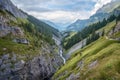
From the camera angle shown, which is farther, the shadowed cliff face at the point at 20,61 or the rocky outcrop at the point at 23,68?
the shadowed cliff face at the point at 20,61

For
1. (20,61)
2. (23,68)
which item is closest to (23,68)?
(23,68)

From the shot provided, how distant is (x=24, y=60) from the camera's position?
470 ft

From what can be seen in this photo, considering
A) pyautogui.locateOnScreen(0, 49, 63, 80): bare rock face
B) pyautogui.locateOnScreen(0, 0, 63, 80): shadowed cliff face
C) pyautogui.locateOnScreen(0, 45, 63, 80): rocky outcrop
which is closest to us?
pyautogui.locateOnScreen(0, 49, 63, 80): bare rock face

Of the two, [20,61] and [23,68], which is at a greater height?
[20,61]

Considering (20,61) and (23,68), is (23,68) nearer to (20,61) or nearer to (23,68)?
(23,68)

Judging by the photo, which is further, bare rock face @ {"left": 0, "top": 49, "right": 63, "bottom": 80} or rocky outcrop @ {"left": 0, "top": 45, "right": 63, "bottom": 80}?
rocky outcrop @ {"left": 0, "top": 45, "right": 63, "bottom": 80}

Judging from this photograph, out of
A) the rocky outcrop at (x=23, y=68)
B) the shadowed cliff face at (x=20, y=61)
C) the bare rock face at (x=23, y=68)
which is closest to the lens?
the bare rock face at (x=23, y=68)

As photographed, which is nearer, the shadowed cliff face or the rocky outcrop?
the rocky outcrop

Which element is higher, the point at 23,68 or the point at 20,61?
the point at 20,61

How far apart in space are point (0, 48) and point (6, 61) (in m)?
14.4

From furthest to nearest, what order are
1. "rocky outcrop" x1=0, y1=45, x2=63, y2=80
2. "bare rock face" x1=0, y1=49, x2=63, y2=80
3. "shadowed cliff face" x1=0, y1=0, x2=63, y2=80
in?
"shadowed cliff face" x1=0, y1=0, x2=63, y2=80, "rocky outcrop" x1=0, y1=45, x2=63, y2=80, "bare rock face" x1=0, y1=49, x2=63, y2=80

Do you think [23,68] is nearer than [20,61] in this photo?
Yes

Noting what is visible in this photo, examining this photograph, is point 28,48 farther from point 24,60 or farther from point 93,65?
point 93,65

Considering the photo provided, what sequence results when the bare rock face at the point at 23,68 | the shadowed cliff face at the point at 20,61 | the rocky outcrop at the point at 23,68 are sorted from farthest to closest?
1. the shadowed cliff face at the point at 20,61
2. the rocky outcrop at the point at 23,68
3. the bare rock face at the point at 23,68
